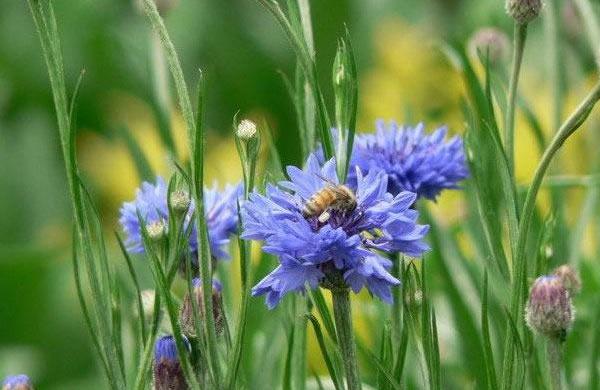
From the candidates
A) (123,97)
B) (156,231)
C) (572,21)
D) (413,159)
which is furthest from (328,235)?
(123,97)

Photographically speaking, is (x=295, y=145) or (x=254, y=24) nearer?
(x=295, y=145)

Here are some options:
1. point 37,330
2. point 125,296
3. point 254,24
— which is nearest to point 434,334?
point 125,296

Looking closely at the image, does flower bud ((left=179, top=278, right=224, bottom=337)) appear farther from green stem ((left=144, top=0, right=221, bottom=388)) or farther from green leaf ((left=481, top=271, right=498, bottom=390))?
green leaf ((left=481, top=271, right=498, bottom=390))

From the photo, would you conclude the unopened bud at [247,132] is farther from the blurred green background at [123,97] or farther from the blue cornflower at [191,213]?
the blurred green background at [123,97]

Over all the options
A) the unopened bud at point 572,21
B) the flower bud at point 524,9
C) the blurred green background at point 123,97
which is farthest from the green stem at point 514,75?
the blurred green background at point 123,97

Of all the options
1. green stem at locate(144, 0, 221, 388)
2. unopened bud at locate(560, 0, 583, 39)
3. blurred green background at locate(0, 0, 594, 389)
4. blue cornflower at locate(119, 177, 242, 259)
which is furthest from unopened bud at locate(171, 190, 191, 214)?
blurred green background at locate(0, 0, 594, 389)

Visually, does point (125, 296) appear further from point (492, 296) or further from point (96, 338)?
point (96, 338)

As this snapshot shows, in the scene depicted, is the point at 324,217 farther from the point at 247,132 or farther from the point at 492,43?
the point at 492,43
